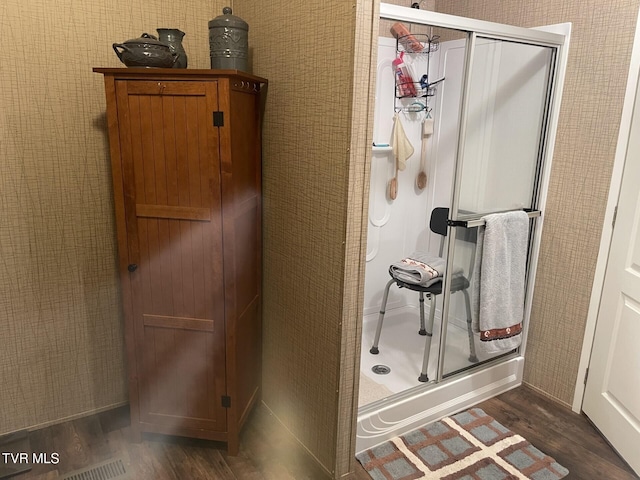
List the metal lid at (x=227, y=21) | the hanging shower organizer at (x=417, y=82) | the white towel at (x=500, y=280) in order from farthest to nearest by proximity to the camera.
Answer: the hanging shower organizer at (x=417, y=82) < the white towel at (x=500, y=280) < the metal lid at (x=227, y=21)

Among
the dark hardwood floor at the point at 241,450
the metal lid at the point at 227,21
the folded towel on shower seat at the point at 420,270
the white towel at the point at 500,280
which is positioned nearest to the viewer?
the metal lid at the point at 227,21

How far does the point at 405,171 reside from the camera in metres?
3.43

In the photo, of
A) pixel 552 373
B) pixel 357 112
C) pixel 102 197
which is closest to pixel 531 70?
pixel 357 112

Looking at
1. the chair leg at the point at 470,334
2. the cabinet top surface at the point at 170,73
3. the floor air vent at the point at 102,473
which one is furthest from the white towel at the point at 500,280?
the floor air vent at the point at 102,473

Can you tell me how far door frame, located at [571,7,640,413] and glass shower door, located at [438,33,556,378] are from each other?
0.38m

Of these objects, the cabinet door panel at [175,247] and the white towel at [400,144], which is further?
the white towel at [400,144]

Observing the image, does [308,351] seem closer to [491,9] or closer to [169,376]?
[169,376]

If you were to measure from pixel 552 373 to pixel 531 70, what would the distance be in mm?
1646

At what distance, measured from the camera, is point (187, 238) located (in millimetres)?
1992

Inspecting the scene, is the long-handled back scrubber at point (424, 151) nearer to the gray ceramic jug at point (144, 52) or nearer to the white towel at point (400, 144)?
the white towel at point (400, 144)

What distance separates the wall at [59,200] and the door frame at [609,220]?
6.41 ft

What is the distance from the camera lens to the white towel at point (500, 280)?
7.86ft

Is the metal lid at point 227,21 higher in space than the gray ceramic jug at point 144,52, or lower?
higher

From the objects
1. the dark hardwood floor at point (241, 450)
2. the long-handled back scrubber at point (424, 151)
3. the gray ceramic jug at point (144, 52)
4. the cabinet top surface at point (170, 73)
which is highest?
the gray ceramic jug at point (144, 52)
